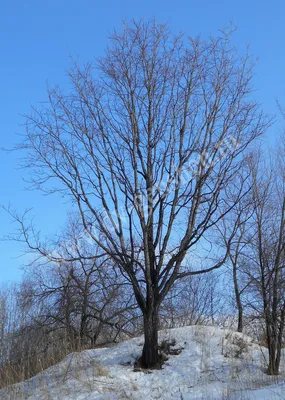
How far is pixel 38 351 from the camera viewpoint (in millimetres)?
18453

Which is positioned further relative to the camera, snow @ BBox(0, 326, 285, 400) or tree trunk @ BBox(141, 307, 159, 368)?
tree trunk @ BBox(141, 307, 159, 368)

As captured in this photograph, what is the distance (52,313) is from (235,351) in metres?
12.3

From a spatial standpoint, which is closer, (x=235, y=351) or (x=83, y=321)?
(x=235, y=351)

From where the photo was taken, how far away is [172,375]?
33.3ft

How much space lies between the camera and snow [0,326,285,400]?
916 cm

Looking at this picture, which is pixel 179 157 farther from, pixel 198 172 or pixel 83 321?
pixel 83 321

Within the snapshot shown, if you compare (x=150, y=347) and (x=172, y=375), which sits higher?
(x=150, y=347)

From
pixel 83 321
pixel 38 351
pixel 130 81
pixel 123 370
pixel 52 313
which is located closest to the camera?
pixel 123 370

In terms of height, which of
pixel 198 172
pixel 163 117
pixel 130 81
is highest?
pixel 130 81

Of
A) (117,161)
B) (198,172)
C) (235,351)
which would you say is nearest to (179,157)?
(198,172)

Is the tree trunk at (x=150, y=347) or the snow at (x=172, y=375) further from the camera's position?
the tree trunk at (x=150, y=347)

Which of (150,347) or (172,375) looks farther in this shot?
(150,347)

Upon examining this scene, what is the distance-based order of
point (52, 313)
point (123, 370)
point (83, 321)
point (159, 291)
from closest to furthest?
point (123, 370), point (159, 291), point (83, 321), point (52, 313)

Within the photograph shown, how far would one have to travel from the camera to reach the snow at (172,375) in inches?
361
